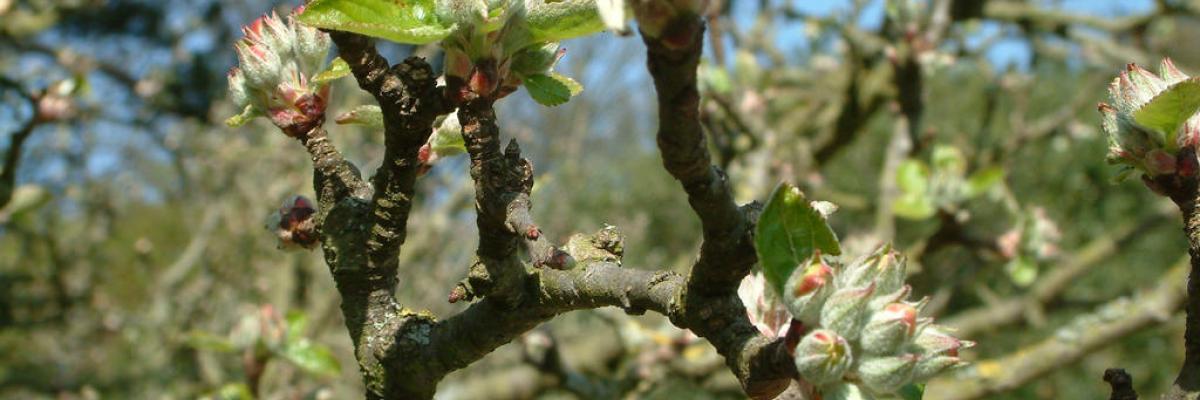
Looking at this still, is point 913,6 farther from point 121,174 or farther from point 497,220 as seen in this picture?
point 121,174

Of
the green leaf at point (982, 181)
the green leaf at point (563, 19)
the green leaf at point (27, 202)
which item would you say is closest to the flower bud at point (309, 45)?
the green leaf at point (563, 19)

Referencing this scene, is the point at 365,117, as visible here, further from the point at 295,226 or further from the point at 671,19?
the point at 671,19

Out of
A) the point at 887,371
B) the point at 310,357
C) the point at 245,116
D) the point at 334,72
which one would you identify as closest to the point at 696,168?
the point at 887,371

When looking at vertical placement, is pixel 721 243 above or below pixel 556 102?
below

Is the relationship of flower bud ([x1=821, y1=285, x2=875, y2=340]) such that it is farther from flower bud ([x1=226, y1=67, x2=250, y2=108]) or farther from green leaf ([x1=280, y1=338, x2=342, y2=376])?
green leaf ([x1=280, y1=338, x2=342, y2=376])

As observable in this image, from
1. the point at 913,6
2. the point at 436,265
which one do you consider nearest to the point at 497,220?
the point at 913,6
